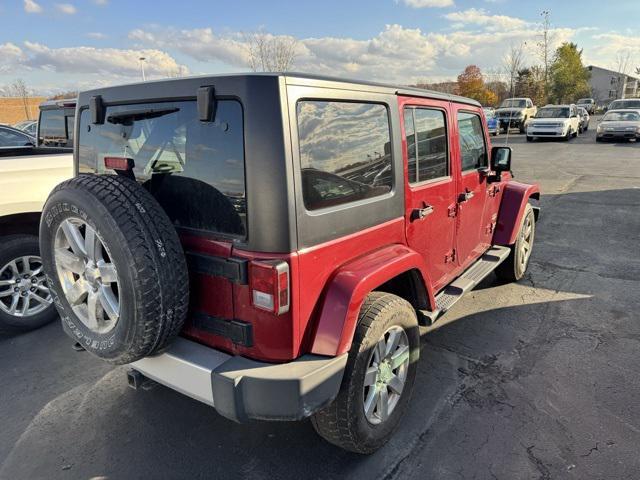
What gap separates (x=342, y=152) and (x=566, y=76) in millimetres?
56200

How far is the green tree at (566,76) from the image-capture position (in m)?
48.5

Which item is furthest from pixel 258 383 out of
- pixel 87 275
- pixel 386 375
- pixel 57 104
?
pixel 57 104

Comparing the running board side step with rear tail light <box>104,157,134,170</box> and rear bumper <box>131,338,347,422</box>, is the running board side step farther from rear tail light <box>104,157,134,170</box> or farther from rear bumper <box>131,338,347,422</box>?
rear tail light <box>104,157,134,170</box>

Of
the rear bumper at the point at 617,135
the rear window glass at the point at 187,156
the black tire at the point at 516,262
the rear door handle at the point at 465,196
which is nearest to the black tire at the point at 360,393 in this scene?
the rear window glass at the point at 187,156

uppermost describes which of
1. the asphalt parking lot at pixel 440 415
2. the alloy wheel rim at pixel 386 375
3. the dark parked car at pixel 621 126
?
the dark parked car at pixel 621 126

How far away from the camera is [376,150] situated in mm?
2531

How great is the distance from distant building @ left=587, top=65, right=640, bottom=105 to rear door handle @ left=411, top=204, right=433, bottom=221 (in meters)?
86.1

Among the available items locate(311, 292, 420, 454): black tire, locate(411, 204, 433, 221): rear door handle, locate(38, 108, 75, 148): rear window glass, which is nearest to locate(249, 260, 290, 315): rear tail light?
locate(311, 292, 420, 454): black tire

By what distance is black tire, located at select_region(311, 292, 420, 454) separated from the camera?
7.36 feet

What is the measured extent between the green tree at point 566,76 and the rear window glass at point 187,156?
56.2 metres

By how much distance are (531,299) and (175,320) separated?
151 inches

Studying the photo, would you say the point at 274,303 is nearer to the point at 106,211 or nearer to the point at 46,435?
the point at 106,211

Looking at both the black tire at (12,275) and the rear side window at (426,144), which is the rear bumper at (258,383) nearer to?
the rear side window at (426,144)

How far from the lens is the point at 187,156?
219 centimetres
